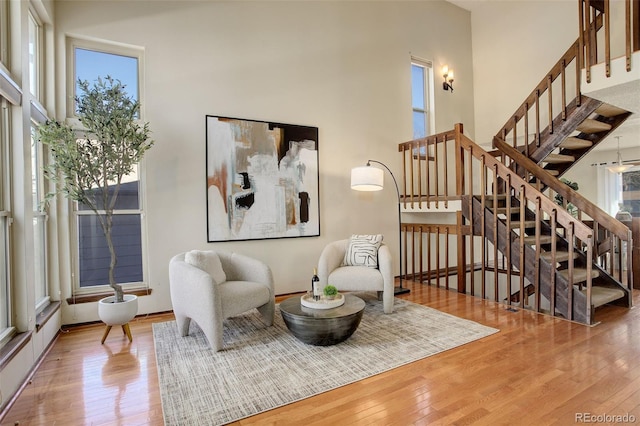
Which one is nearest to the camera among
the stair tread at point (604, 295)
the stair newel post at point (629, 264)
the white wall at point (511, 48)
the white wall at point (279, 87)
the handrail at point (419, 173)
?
the stair tread at point (604, 295)

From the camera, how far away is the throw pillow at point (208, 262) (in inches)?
125

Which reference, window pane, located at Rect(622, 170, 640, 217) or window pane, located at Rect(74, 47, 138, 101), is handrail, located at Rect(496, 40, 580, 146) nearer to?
window pane, located at Rect(622, 170, 640, 217)

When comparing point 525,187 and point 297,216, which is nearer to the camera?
point 525,187

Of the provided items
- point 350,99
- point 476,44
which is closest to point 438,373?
point 350,99

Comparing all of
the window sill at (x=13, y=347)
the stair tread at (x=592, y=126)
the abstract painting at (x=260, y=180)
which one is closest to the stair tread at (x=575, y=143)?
the stair tread at (x=592, y=126)

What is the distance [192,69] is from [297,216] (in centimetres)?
223

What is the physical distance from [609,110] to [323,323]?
437cm

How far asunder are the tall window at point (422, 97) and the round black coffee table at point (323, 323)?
4143 millimetres

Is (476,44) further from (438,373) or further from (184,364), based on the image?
(184,364)

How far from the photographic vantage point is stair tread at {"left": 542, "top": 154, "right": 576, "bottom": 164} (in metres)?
4.68

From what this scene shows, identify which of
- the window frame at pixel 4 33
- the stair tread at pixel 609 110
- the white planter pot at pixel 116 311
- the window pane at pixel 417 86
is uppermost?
the window pane at pixel 417 86

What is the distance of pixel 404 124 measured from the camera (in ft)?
18.9

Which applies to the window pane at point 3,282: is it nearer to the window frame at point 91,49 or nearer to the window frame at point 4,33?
the window frame at point 4,33

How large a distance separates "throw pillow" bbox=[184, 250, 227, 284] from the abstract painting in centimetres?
84
